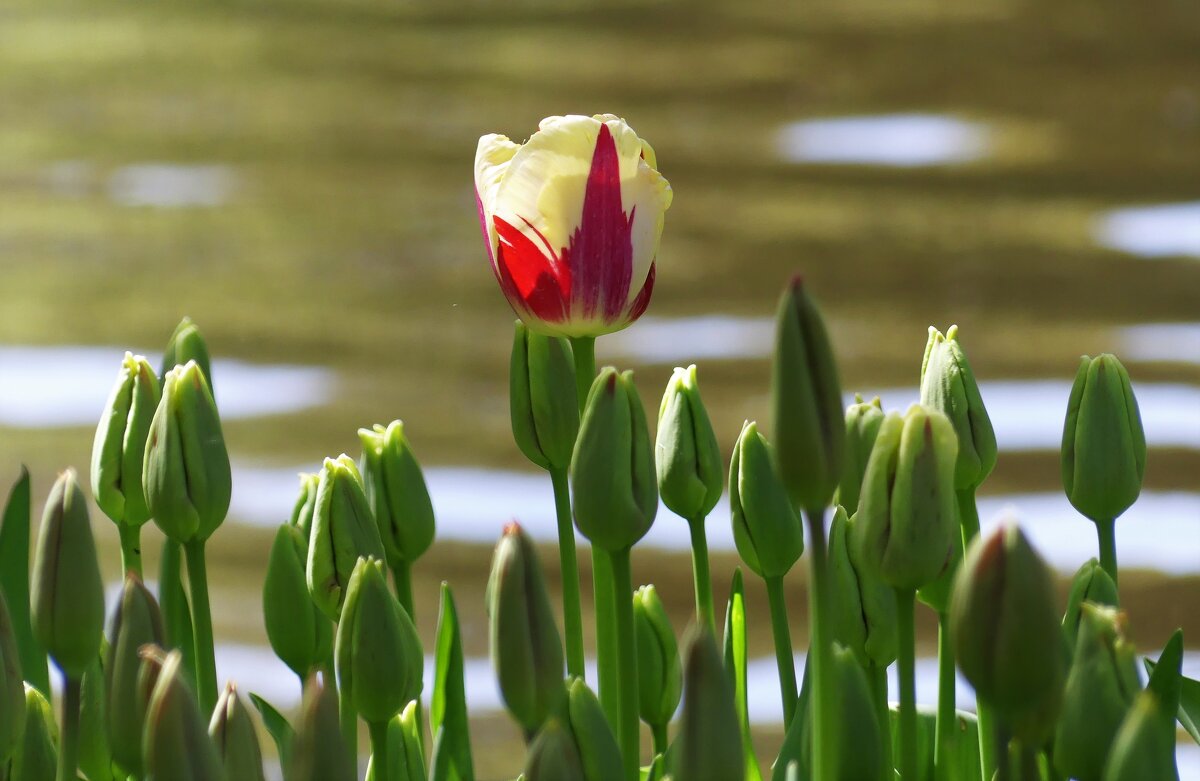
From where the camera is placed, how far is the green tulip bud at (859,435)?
30cm

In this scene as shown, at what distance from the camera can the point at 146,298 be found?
1.37 metres

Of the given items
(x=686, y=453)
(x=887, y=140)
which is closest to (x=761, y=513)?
(x=686, y=453)

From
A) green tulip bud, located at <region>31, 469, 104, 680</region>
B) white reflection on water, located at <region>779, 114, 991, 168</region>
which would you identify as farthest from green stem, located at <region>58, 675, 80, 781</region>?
white reflection on water, located at <region>779, 114, 991, 168</region>

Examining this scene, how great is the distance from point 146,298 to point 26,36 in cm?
31

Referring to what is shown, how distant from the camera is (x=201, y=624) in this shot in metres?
0.31

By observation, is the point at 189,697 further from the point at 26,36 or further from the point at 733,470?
the point at 26,36

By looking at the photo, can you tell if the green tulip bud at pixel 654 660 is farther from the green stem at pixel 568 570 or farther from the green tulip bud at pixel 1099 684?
the green tulip bud at pixel 1099 684

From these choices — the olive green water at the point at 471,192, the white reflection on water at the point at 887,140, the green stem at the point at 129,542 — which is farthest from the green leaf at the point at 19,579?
the white reflection on water at the point at 887,140

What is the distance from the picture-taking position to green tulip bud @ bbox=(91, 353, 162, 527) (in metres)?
0.32

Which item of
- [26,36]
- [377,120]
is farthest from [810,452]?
[26,36]

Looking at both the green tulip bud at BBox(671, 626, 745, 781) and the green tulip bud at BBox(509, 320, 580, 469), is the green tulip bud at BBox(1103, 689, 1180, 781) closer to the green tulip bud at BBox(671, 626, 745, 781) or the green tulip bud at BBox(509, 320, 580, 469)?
the green tulip bud at BBox(671, 626, 745, 781)

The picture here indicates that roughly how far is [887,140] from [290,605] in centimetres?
107

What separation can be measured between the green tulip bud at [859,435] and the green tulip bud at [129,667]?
0.13 m

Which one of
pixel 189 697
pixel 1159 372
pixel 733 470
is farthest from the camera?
pixel 1159 372
